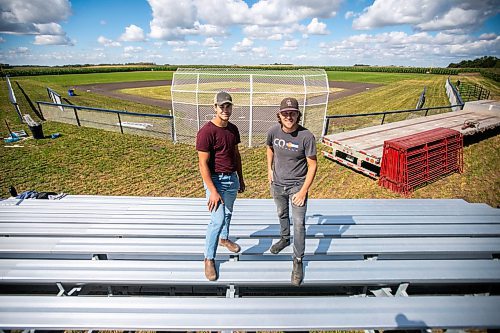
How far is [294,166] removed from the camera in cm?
294

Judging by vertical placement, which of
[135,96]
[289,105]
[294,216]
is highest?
[289,105]

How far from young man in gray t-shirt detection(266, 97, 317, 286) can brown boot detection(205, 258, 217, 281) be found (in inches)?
33.0

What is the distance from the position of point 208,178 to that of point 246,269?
112 centimetres

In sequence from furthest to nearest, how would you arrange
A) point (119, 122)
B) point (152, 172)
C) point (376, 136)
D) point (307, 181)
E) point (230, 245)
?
point (119, 122)
point (376, 136)
point (152, 172)
point (230, 245)
point (307, 181)

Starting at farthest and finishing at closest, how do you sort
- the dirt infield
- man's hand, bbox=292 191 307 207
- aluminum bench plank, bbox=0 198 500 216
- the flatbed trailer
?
the dirt infield → the flatbed trailer → aluminum bench plank, bbox=0 198 500 216 → man's hand, bbox=292 191 307 207

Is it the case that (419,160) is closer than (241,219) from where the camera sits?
No

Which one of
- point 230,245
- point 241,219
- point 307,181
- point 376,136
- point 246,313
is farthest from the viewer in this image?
point 376,136

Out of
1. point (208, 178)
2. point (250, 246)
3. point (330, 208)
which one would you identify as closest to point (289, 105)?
point (208, 178)

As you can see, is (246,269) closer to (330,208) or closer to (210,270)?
(210,270)

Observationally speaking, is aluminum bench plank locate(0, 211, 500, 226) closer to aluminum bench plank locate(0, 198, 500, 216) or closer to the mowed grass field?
aluminum bench plank locate(0, 198, 500, 216)

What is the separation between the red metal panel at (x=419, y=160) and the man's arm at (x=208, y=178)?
660cm

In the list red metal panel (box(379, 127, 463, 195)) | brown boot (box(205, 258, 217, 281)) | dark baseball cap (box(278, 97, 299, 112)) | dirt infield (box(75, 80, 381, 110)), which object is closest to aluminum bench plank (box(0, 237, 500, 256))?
brown boot (box(205, 258, 217, 281))

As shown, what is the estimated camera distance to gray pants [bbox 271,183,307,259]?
2.84m

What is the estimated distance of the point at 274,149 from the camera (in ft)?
10.0
